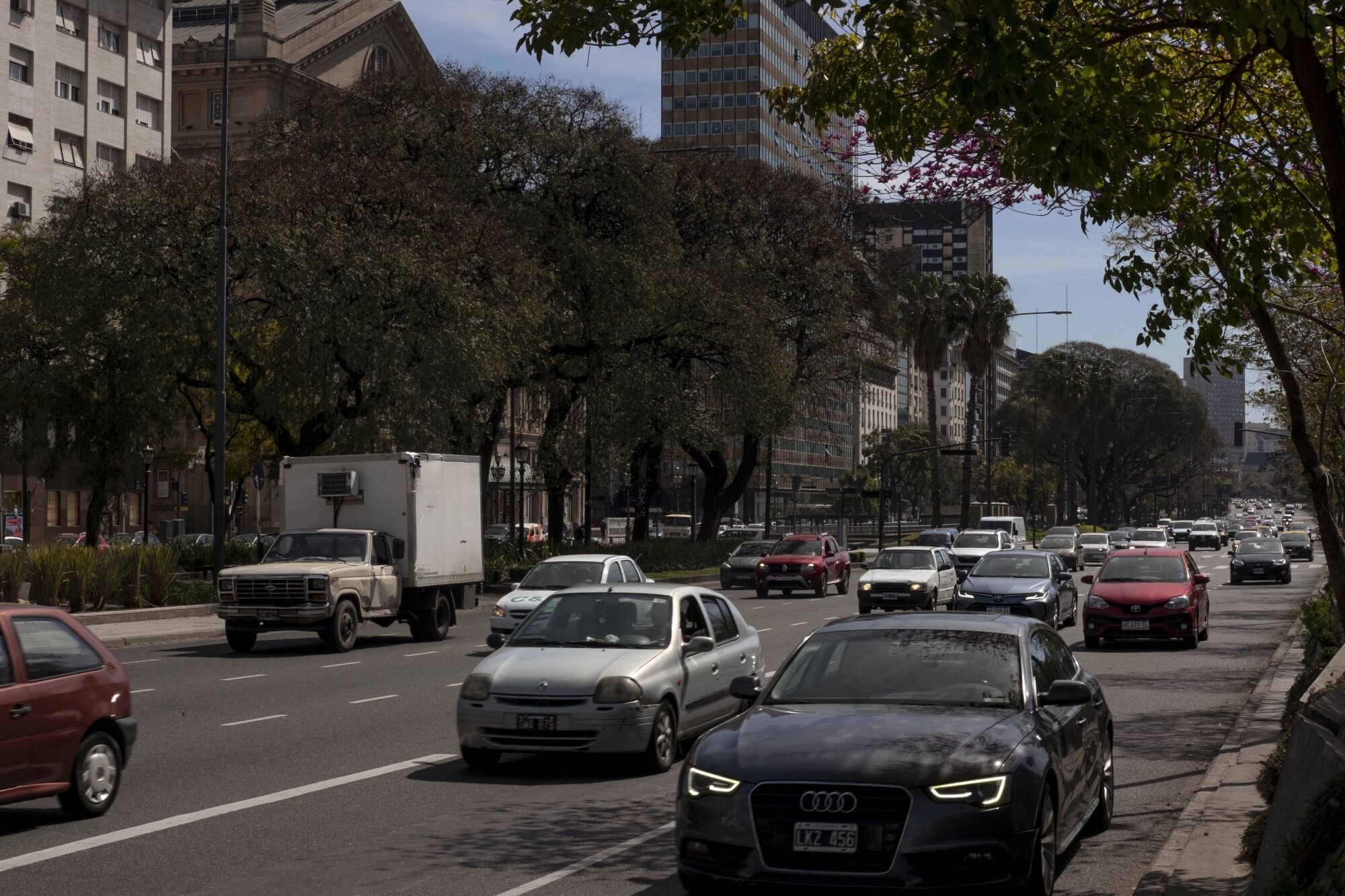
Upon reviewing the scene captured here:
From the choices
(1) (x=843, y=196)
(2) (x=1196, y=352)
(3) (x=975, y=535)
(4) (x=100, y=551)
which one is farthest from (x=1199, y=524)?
(2) (x=1196, y=352)

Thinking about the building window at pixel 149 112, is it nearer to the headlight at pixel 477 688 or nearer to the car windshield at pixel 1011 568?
the car windshield at pixel 1011 568

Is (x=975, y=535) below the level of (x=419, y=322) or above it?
below

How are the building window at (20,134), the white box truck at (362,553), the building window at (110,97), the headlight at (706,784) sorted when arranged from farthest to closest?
1. the building window at (110,97)
2. the building window at (20,134)
3. the white box truck at (362,553)
4. the headlight at (706,784)

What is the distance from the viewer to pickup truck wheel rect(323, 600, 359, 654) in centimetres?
2433

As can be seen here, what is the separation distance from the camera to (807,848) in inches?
272

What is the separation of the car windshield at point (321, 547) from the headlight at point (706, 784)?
18.5 metres

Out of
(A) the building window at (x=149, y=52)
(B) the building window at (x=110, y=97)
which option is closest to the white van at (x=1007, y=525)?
(B) the building window at (x=110, y=97)

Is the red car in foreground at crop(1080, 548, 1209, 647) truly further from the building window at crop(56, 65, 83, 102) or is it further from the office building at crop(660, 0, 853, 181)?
the office building at crop(660, 0, 853, 181)

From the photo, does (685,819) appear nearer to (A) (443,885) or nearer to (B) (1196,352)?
(A) (443,885)

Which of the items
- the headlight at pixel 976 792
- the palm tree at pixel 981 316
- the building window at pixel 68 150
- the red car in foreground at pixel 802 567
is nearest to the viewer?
the headlight at pixel 976 792

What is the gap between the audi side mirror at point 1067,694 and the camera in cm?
819

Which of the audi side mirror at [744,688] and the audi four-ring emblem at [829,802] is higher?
the audi side mirror at [744,688]

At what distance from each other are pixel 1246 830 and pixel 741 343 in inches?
1557

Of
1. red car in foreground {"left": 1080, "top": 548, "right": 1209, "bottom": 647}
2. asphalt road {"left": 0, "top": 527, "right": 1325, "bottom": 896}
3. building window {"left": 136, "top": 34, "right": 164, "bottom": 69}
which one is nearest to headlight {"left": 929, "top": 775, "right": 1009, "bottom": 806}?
asphalt road {"left": 0, "top": 527, "right": 1325, "bottom": 896}
